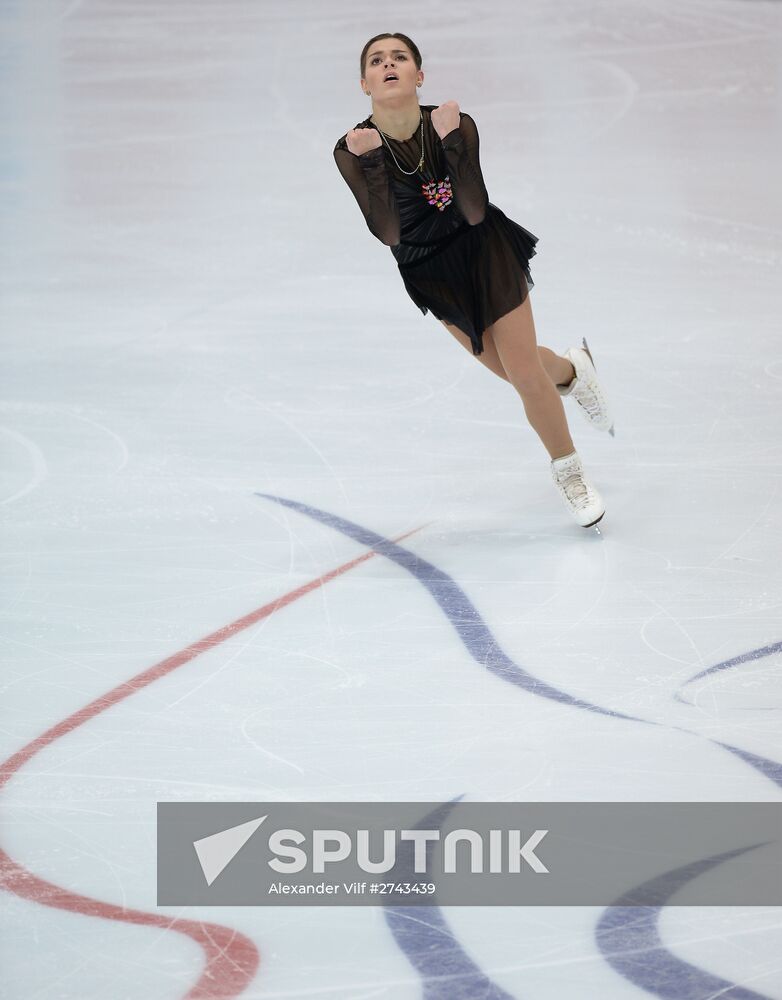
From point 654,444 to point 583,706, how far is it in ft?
4.97

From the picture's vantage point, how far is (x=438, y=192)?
3.40 meters

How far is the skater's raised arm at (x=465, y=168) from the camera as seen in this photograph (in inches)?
128

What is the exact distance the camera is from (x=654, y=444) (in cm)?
411

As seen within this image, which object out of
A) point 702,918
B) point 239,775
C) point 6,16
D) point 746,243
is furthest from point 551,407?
point 6,16

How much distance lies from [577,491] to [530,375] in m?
0.32

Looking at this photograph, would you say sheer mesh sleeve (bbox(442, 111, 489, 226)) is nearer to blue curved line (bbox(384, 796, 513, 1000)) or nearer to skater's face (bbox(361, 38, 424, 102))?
skater's face (bbox(361, 38, 424, 102))

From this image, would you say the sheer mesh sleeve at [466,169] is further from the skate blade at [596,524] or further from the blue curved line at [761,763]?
the blue curved line at [761,763]

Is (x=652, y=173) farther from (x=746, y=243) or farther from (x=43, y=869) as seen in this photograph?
(x=43, y=869)

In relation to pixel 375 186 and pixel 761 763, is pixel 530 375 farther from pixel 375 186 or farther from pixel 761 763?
pixel 761 763

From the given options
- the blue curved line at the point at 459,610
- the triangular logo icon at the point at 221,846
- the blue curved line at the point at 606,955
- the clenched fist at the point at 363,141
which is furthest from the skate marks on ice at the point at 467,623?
the clenched fist at the point at 363,141

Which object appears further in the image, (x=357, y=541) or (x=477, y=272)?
(x=357, y=541)

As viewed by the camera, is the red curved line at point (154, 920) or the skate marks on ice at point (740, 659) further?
the skate marks on ice at point (740, 659)

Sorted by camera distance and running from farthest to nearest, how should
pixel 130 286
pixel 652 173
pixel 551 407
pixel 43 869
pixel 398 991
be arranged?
pixel 652 173 < pixel 130 286 < pixel 551 407 < pixel 43 869 < pixel 398 991

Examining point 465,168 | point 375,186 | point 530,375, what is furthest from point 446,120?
point 530,375
